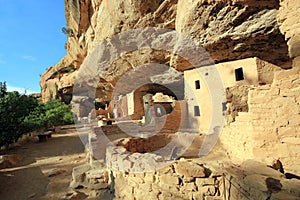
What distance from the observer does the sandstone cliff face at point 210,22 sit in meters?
5.77

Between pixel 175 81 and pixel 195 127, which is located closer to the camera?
pixel 195 127

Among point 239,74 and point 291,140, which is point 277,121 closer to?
point 291,140

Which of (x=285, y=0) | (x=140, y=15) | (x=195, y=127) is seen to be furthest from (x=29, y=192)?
(x=195, y=127)

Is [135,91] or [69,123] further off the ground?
[135,91]

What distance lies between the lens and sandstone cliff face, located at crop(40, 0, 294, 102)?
18.9 ft

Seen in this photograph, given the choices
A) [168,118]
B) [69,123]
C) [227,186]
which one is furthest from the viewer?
[69,123]

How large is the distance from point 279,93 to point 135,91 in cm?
1077

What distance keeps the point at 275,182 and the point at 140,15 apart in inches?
293

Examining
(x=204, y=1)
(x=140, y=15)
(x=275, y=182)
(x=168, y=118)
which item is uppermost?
(x=140, y=15)

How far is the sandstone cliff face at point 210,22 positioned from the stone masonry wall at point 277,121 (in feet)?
3.52

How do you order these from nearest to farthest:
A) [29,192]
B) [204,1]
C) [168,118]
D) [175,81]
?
[29,192]
[204,1]
[168,118]
[175,81]

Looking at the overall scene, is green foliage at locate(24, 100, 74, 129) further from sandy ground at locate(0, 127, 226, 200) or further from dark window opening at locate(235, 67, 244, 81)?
dark window opening at locate(235, 67, 244, 81)

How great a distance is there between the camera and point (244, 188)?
1930mm

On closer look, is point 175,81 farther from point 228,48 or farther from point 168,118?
point 228,48
